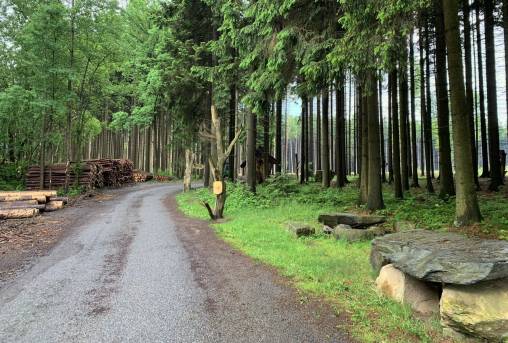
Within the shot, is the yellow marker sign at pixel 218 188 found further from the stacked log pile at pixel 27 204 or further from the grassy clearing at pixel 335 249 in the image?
the stacked log pile at pixel 27 204

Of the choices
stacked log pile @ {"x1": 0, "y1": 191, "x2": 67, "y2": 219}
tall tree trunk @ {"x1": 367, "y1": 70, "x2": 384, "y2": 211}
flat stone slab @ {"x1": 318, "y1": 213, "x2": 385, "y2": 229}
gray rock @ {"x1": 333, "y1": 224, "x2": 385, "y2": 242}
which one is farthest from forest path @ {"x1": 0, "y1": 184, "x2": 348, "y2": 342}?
stacked log pile @ {"x1": 0, "y1": 191, "x2": 67, "y2": 219}

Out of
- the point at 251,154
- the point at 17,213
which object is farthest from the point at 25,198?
the point at 251,154

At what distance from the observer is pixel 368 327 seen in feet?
13.8

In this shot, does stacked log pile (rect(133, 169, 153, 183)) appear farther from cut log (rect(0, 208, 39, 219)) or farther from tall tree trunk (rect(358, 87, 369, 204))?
tall tree trunk (rect(358, 87, 369, 204))

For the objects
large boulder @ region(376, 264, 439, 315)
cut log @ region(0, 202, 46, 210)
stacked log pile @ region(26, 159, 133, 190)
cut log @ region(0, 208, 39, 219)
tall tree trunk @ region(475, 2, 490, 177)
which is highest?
tall tree trunk @ region(475, 2, 490, 177)

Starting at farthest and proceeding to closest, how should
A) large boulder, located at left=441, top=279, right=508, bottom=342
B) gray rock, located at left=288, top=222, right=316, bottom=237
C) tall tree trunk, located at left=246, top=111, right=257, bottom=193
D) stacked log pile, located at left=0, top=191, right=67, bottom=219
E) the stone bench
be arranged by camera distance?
1. tall tree trunk, located at left=246, top=111, right=257, bottom=193
2. stacked log pile, located at left=0, top=191, right=67, bottom=219
3. gray rock, located at left=288, top=222, right=316, bottom=237
4. the stone bench
5. large boulder, located at left=441, top=279, right=508, bottom=342

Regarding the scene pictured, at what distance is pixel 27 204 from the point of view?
1459 cm

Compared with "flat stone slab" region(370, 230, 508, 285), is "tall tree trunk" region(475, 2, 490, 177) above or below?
above

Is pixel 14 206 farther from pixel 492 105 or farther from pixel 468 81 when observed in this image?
pixel 468 81

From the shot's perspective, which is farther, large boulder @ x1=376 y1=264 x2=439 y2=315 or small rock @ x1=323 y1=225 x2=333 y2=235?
small rock @ x1=323 y1=225 x2=333 y2=235

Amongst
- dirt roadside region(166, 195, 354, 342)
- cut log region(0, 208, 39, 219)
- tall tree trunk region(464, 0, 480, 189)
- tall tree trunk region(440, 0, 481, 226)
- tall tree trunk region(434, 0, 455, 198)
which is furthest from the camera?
tall tree trunk region(464, 0, 480, 189)

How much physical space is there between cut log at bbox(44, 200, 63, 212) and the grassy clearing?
5064 mm

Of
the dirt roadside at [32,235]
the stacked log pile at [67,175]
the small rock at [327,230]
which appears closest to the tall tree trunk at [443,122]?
the small rock at [327,230]

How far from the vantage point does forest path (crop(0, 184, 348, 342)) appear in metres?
4.19
